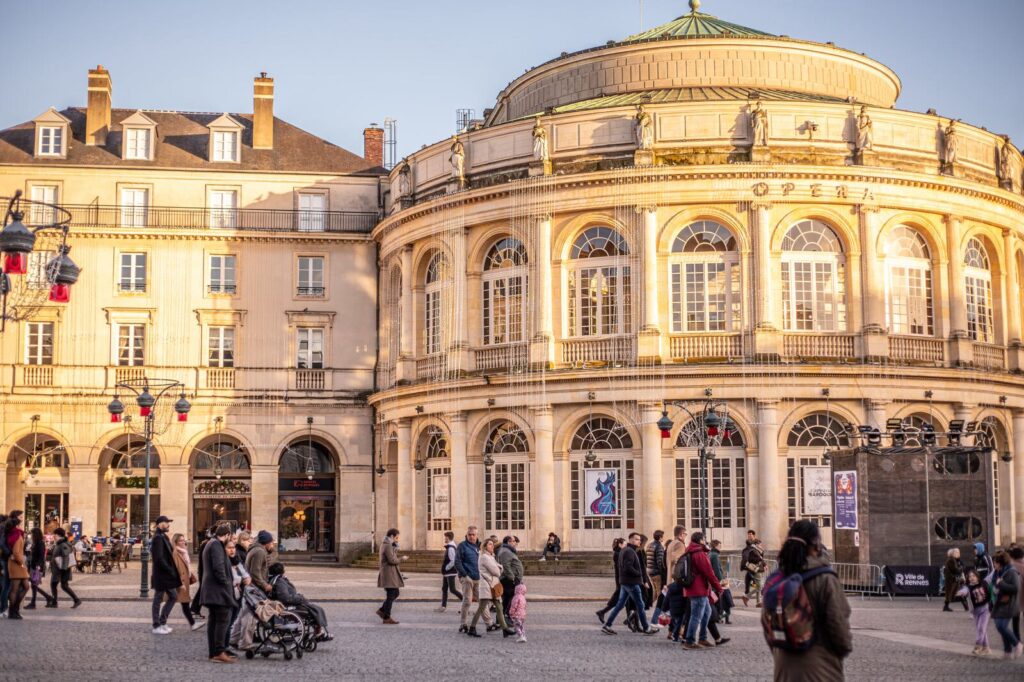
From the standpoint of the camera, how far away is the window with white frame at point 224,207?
55.1 meters

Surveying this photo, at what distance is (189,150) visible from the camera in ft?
187

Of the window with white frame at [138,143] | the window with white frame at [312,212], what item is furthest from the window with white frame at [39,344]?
the window with white frame at [312,212]

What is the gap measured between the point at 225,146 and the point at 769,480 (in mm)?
26563

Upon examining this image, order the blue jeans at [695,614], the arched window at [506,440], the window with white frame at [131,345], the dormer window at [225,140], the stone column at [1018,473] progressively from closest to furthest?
the blue jeans at [695,614] → the arched window at [506,440] → the stone column at [1018,473] → the window with white frame at [131,345] → the dormer window at [225,140]

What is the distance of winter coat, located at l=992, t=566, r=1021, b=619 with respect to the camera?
20328 millimetres

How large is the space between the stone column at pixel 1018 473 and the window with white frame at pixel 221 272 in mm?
29438

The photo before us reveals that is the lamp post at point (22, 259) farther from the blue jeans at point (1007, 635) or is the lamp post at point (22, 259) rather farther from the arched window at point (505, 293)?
the arched window at point (505, 293)

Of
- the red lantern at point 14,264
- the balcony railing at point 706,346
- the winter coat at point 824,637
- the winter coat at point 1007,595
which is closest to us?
the winter coat at point 824,637

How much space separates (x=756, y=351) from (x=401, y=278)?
1505 cm

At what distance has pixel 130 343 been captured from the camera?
54.2m

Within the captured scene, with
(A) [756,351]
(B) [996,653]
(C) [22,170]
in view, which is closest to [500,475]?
(A) [756,351]

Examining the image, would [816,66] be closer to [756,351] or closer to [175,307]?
[756,351]

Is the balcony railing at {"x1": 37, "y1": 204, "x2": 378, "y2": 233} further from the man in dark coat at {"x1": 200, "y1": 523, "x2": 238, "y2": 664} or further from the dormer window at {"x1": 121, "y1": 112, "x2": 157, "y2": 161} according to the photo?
the man in dark coat at {"x1": 200, "y1": 523, "x2": 238, "y2": 664}

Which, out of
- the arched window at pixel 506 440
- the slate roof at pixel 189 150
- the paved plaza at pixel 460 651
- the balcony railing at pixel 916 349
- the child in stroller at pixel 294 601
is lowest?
the paved plaza at pixel 460 651
